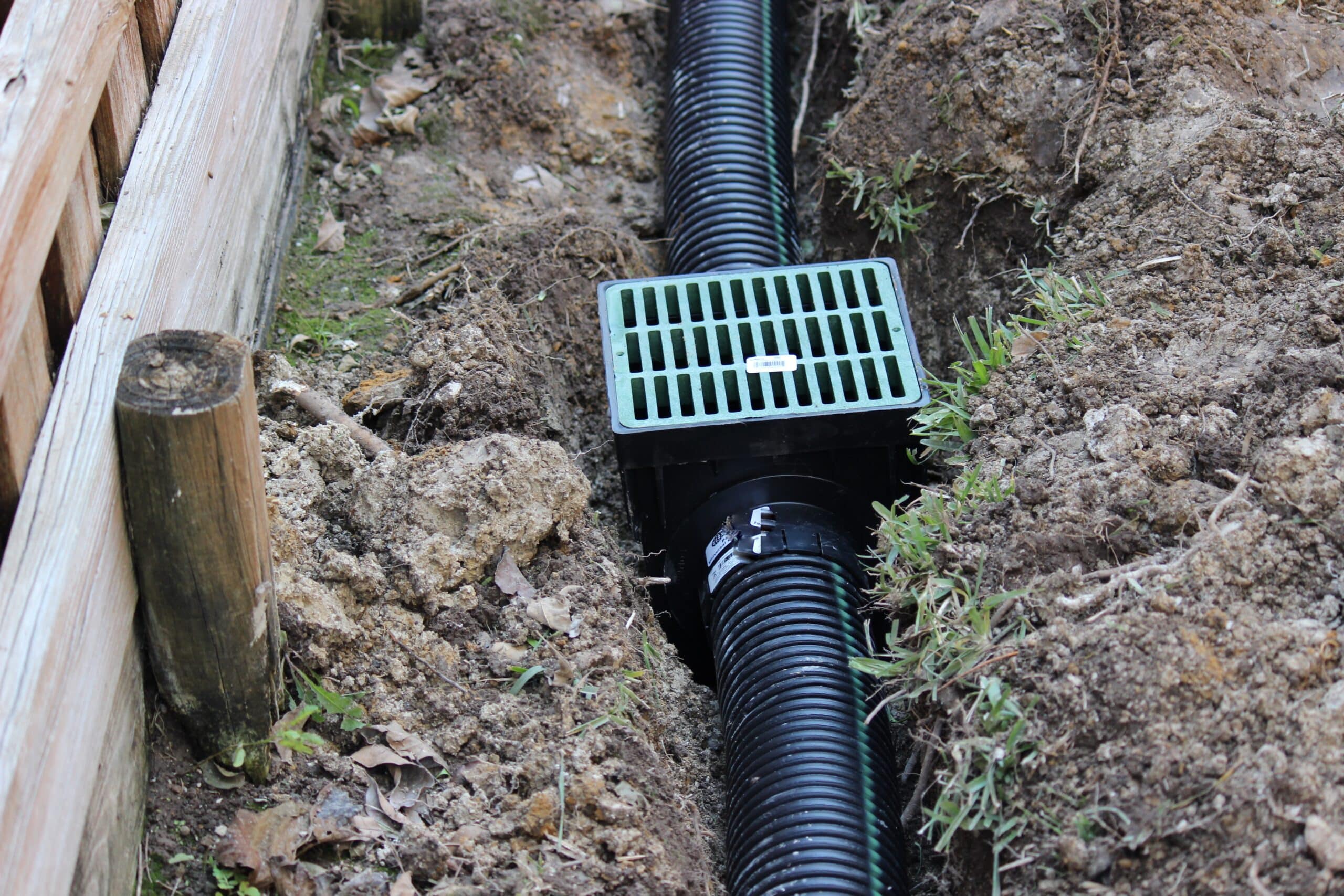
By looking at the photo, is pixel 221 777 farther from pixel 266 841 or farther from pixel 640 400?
pixel 640 400

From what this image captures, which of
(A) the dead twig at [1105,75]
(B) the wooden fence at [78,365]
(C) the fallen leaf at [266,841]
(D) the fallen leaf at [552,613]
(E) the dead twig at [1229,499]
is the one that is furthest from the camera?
(A) the dead twig at [1105,75]

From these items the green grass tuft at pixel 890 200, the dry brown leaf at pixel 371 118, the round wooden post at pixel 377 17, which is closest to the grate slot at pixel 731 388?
the green grass tuft at pixel 890 200

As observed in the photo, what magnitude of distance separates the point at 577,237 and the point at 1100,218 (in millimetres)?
1266

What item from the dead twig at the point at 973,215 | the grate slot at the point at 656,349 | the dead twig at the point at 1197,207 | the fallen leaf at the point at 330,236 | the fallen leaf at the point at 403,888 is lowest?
the fallen leaf at the point at 403,888

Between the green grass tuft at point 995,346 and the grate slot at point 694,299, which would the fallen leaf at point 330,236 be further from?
the green grass tuft at point 995,346

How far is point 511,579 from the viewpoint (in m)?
2.17

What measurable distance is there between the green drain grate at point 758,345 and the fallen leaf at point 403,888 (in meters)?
0.90

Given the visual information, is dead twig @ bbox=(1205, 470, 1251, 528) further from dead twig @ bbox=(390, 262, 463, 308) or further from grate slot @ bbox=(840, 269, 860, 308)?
dead twig @ bbox=(390, 262, 463, 308)

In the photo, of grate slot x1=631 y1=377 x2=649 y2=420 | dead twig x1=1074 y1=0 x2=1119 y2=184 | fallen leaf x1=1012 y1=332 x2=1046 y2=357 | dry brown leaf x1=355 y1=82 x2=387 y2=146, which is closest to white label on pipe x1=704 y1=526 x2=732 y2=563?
grate slot x1=631 y1=377 x2=649 y2=420

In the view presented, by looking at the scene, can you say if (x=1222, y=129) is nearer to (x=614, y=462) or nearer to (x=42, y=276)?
(x=614, y=462)

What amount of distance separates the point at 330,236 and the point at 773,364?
1323mm

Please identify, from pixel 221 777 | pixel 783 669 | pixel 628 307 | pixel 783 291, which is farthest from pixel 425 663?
pixel 783 291

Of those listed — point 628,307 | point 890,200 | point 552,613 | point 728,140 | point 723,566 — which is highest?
point 728,140

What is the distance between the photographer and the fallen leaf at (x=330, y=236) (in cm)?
293
